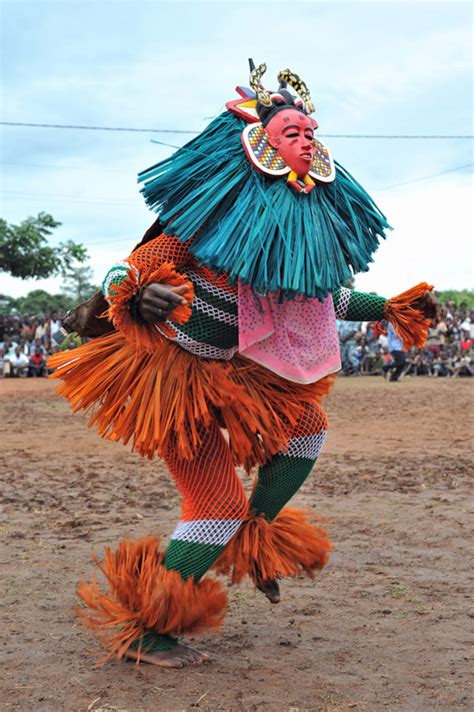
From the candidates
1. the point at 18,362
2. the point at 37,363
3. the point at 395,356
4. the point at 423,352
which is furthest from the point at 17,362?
the point at 423,352

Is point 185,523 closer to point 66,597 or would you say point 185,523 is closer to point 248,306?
point 248,306

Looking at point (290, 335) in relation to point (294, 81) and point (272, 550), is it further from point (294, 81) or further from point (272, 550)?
point (294, 81)

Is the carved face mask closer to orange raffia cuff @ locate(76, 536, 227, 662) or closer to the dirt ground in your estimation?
orange raffia cuff @ locate(76, 536, 227, 662)

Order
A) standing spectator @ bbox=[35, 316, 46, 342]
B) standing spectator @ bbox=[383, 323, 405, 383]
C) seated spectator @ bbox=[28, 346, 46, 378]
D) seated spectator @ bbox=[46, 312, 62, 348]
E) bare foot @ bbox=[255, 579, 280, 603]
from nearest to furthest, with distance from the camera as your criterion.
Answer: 1. bare foot @ bbox=[255, 579, 280, 603]
2. standing spectator @ bbox=[383, 323, 405, 383]
3. seated spectator @ bbox=[28, 346, 46, 378]
4. seated spectator @ bbox=[46, 312, 62, 348]
5. standing spectator @ bbox=[35, 316, 46, 342]

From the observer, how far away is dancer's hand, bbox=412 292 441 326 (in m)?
3.53

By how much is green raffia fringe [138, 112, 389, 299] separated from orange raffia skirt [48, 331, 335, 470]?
0.39 meters

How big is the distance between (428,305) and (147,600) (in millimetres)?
1640

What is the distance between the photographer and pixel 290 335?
10.5 ft

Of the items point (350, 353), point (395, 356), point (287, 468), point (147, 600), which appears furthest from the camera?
point (350, 353)

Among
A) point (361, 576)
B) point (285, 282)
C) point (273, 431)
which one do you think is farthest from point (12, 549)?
point (285, 282)

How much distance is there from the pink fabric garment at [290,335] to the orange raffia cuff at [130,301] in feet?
1.13

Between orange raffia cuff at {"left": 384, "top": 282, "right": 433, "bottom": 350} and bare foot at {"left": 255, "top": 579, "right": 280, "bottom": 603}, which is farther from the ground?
orange raffia cuff at {"left": 384, "top": 282, "right": 433, "bottom": 350}

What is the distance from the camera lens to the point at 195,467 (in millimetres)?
3111

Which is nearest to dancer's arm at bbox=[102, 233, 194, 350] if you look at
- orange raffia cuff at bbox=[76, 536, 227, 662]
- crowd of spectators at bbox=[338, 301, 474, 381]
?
orange raffia cuff at bbox=[76, 536, 227, 662]
